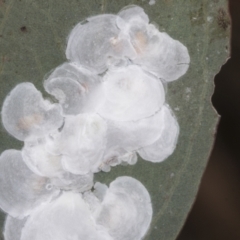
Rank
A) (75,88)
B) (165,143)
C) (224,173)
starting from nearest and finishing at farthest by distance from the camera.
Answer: (75,88)
(165,143)
(224,173)

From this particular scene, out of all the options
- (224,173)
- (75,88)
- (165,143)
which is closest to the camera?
(75,88)

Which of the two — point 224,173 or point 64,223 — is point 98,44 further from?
point 224,173

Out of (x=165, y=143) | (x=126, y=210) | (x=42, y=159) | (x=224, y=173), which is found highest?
(x=42, y=159)

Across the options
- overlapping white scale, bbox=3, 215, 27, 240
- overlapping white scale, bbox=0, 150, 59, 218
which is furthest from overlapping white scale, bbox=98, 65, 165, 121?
overlapping white scale, bbox=3, 215, 27, 240

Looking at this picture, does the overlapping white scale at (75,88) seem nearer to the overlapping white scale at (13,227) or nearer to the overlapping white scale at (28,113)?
the overlapping white scale at (28,113)

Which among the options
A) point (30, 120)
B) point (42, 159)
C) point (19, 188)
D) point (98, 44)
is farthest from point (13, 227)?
point (98, 44)

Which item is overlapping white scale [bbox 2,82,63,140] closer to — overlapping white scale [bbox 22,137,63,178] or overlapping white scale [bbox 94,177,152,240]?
overlapping white scale [bbox 22,137,63,178]

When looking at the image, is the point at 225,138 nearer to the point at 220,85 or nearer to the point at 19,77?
the point at 220,85
